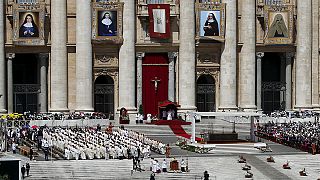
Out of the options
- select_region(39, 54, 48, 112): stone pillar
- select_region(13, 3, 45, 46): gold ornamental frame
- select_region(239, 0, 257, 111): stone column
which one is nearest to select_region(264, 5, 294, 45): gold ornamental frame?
select_region(239, 0, 257, 111): stone column

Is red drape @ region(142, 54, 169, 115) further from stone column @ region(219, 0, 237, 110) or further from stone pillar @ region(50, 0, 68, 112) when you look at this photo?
stone pillar @ region(50, 0, 68, 112)

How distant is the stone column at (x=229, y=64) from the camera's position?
125m

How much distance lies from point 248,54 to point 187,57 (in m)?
8.18

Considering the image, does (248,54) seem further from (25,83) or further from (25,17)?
(25,83)

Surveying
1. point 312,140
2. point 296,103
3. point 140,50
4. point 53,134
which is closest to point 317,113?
point 296,103

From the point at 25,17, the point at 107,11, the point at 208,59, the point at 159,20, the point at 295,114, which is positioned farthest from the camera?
the point at 208,59


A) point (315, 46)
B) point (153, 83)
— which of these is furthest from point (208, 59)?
point (315, 46)

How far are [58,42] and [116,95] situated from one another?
1038 centimetres

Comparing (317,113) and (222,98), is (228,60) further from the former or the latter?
(317,113)

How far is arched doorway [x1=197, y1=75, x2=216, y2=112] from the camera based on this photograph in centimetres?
12888

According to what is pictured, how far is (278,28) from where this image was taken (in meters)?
126

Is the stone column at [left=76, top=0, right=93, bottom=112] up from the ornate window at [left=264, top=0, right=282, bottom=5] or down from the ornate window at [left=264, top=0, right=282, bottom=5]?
down

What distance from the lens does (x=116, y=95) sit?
4966 inches

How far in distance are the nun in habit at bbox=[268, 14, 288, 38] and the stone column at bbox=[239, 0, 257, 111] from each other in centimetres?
232
